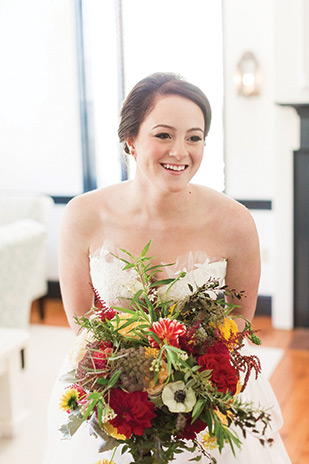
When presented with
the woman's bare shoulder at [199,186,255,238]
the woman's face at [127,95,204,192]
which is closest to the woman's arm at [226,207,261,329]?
the woman's bare shoulder at [199,186,255,238]

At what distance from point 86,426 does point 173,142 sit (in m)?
0.78

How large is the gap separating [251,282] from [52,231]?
416 centimetres

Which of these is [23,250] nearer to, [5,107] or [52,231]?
[52,231]

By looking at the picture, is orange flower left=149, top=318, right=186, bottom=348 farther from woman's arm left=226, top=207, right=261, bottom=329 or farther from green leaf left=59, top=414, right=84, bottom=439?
woman's arm left=226, top=207, right=261, bottom=329

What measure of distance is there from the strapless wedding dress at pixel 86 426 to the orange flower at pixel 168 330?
42 cm

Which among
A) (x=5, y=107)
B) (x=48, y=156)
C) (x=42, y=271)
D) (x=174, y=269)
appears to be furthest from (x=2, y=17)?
(x=174, y=269)

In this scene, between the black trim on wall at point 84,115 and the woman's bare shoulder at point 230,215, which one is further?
the black trim on wall at point 84,115

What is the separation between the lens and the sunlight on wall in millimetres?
5203

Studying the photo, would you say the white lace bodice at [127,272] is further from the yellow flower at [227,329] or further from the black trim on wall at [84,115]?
the black trim on wall at [84,115]

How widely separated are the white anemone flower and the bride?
0.51m

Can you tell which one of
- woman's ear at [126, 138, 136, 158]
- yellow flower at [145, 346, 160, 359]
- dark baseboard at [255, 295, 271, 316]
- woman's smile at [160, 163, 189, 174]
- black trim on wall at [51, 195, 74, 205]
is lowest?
dark baseboard at [255, 295, 271, 316]

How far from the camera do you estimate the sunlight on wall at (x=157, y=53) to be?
5.20m

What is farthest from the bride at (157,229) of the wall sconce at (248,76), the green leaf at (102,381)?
the wall sconce at (248,76)

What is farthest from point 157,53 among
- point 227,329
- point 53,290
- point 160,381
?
point 160,381
